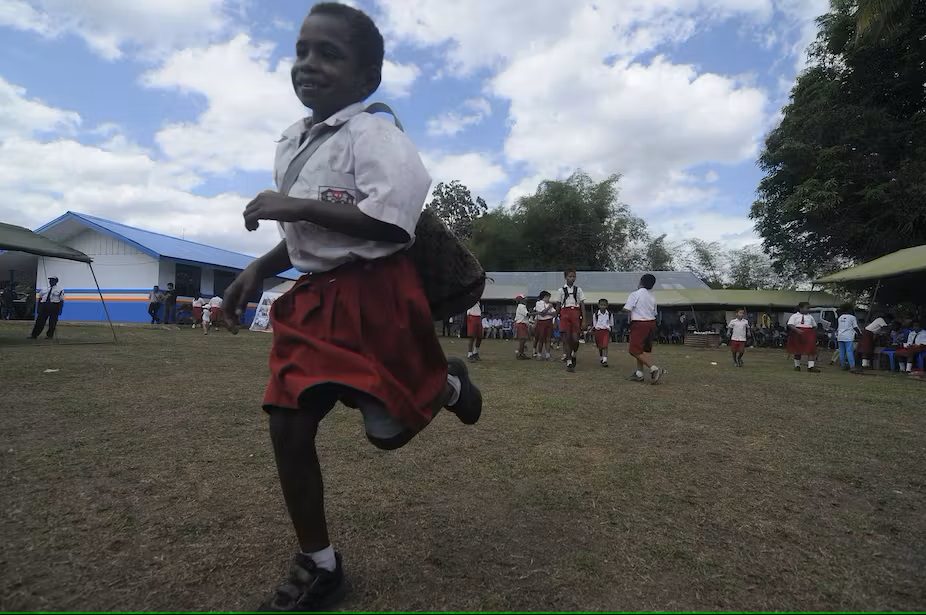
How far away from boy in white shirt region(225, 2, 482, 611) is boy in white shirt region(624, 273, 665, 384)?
6848mm

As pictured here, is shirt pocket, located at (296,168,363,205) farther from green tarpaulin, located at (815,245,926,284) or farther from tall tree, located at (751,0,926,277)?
tall tree, located at (751,0,926,277)

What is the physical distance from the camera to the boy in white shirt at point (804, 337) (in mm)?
11562

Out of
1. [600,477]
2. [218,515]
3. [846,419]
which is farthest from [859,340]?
[218,515]

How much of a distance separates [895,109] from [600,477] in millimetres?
23366

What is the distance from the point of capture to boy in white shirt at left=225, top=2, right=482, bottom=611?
1.54 metres

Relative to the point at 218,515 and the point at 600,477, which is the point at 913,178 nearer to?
the point at 600,477

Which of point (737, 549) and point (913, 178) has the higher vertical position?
point (913, 178)

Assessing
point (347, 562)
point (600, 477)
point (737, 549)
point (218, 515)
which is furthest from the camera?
point (600, 477)

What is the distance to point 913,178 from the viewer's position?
56.3 feet

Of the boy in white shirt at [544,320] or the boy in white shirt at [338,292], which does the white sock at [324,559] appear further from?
the boy in white shirt at [544,320]

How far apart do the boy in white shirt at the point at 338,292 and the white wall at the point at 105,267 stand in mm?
24283

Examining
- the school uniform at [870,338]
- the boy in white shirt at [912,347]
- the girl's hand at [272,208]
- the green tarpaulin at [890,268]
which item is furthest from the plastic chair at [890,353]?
the girl's hand at [272,208]

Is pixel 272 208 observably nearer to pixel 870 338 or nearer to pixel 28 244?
pixel 28 244

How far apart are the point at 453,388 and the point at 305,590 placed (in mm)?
763
